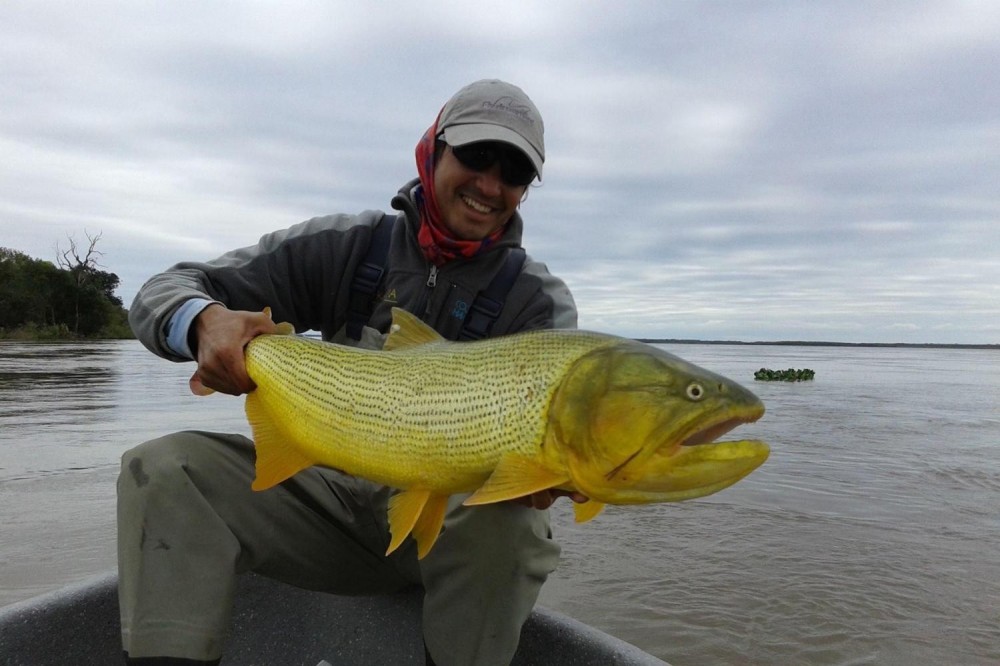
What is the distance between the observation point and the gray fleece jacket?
3385mm

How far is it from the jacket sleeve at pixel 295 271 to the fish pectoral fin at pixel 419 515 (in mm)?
1564

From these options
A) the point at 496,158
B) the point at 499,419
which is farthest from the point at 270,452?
Result: the point at 496,158

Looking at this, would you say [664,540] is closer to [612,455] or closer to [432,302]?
[432,302]

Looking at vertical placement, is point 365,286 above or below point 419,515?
above

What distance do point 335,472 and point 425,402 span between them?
1.02m

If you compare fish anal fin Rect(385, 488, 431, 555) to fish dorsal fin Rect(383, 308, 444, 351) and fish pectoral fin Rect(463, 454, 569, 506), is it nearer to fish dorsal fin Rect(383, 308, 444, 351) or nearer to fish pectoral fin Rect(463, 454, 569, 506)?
fish pectoral fin Rect(463, 454, 569, 506)

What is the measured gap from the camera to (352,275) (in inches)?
140

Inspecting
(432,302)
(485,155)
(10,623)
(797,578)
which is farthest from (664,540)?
(10,623)

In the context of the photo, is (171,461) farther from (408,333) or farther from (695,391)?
(695,391)

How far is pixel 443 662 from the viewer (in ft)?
8.30

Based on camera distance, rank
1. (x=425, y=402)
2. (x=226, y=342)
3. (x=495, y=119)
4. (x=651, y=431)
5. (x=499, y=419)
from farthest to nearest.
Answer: (x=495, y=119), (x=226, y=342), (x=425, y=402), (x=499, y=419), (x=651, y=431)

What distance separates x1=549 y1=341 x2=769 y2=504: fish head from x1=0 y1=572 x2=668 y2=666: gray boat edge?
0.87m

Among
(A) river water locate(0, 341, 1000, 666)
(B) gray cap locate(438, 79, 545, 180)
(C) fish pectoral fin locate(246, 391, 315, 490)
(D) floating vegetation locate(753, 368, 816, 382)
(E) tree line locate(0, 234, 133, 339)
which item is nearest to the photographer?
(C) fish pectoral fin locate(246, 391, 315, 490)

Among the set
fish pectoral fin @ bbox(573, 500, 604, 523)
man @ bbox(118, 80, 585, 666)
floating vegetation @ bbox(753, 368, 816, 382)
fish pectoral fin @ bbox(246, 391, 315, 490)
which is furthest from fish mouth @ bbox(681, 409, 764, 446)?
floating vegetation @ bbox(753, 368, 816, 382)
